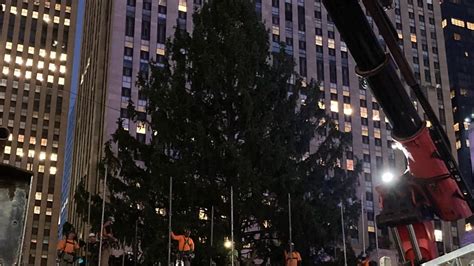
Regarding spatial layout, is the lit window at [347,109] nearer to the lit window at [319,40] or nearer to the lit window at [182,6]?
the lit window at [319,40]

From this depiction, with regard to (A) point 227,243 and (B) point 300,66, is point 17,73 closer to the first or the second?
(B) point 300,66

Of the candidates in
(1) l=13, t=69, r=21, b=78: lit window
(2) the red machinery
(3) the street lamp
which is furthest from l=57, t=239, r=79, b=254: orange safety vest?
(1) l=13, t=69, r=21, b=78: lit window

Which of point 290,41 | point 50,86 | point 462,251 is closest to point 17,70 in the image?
point 50,86

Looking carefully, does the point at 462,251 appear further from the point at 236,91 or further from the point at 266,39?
the point at 266,39

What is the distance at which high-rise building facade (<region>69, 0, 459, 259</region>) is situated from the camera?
2844 inches

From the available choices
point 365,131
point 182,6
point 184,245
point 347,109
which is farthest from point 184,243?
point 365,131

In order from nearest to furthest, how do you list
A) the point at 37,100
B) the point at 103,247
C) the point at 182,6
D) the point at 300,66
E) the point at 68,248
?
1. the point at 68,248
2. the point at 103,247
3. the point at 182,6
4. the point at 300,66
5. the point at 37,100

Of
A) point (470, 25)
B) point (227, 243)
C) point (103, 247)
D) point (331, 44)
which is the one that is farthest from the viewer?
point (470, 25)

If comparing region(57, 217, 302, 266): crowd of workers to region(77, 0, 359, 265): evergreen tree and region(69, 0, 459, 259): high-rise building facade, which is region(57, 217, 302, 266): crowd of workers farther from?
region(69, 0, 459, 259): high-rise building facade

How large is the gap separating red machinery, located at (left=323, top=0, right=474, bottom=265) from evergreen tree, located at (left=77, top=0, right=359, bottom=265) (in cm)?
1299

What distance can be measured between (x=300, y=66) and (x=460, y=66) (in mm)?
46828

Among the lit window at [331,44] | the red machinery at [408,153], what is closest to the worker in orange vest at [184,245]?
the red machinery at [408,153]

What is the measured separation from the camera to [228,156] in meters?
26.3

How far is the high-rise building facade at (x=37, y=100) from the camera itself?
327 ft
